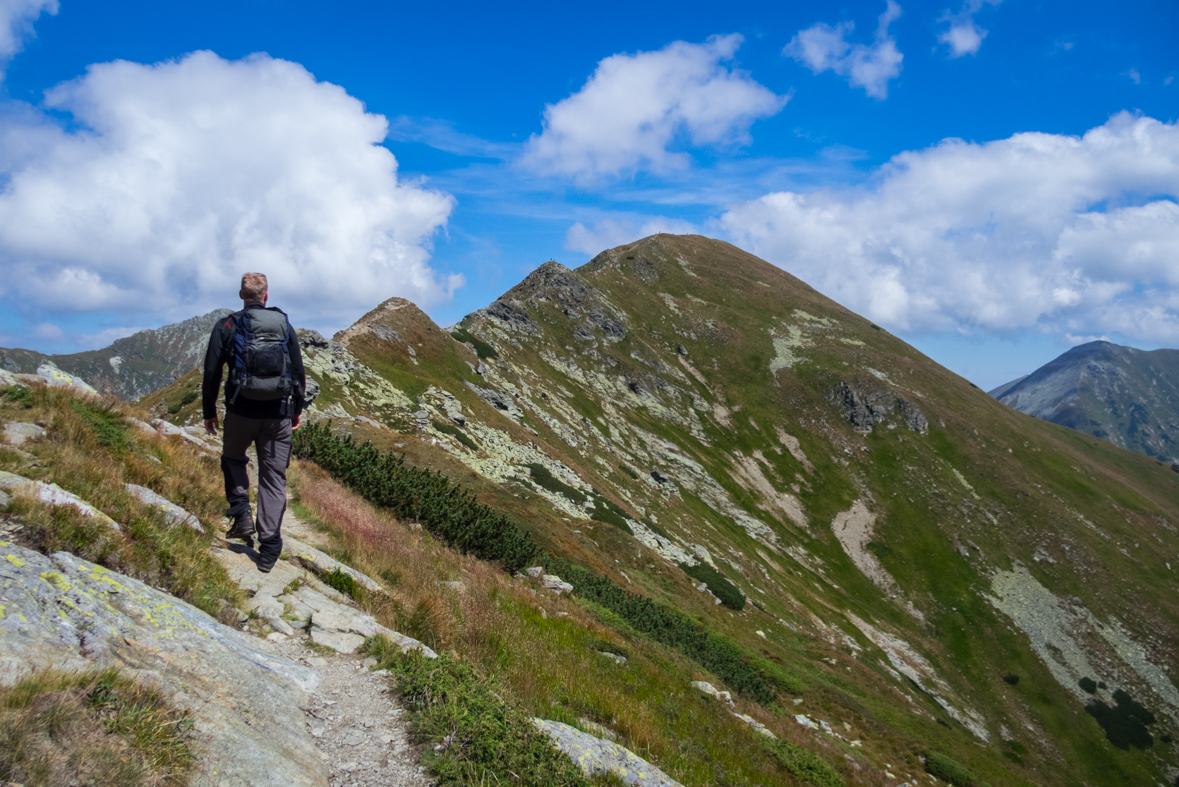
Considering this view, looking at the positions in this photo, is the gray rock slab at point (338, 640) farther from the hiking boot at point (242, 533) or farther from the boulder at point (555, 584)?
the boulder at point (555, 584)

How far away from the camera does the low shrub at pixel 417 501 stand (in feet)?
52.3

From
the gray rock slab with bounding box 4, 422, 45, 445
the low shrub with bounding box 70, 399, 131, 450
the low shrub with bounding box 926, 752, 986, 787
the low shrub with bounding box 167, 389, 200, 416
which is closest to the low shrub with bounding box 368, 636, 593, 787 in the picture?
the gray rock slab with bounding box 4, 422, 45, 445

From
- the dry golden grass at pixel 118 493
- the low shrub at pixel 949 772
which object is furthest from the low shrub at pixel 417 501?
the low shrub at pixel 949 772

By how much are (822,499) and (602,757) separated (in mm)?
87925

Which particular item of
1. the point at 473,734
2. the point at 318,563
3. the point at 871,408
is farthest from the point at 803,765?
the point at 871,408

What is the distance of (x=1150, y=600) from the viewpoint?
72375 millimetres

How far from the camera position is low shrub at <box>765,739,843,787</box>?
34.1 ft

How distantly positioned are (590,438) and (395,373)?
26.5 m

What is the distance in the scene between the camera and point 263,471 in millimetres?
7684

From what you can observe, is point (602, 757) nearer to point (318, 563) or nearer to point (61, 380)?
point (318, 563)

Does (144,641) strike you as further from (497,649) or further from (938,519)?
(938,519)

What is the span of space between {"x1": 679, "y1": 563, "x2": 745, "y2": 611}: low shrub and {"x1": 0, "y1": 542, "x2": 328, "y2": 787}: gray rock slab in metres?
33.8

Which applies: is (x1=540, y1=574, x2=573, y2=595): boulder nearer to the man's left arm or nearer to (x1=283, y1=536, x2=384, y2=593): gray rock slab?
(x1=283, y1=536, x2=384, y2=593): gray rock slab

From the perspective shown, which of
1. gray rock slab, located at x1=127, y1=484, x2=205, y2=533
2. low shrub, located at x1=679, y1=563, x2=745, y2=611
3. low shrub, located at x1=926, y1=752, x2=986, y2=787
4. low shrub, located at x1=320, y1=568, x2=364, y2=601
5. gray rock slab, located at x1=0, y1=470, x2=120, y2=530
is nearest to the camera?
gray rock slab, located at x1=0, y1=470, x2=120, y2=530
